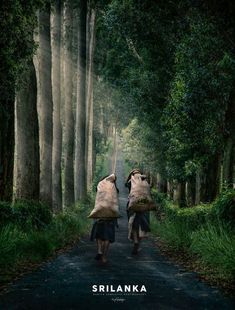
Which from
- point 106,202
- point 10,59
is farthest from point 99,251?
point 10,59

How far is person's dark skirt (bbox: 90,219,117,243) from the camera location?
464 inches

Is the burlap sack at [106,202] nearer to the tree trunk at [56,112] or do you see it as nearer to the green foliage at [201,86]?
the green foliage at [201,86]

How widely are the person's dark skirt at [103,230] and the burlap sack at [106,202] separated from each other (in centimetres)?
16

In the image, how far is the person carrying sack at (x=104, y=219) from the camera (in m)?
11.8

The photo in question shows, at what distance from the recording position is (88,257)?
488 inches

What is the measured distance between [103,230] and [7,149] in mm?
3078

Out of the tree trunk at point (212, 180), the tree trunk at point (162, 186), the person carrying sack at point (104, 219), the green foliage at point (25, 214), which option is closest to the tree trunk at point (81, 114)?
the tree trunk at point (162, 186)

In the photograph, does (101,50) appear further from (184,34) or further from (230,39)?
(230,39)

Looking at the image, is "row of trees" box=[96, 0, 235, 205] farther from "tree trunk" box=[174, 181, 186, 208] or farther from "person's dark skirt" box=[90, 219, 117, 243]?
"person's dark skirt" box=[90, 219, 117, 243]

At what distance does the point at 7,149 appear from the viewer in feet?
42.2

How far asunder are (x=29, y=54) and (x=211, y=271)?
6.23 meters

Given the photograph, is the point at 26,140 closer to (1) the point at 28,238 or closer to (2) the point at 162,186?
(1) the point at 28,238

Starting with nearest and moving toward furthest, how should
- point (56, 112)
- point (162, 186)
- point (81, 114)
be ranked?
point (56, 112) < point (81, 114) < point (162, 186)

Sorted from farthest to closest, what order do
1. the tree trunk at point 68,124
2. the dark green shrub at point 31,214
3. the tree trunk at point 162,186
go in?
1. the tree trunk at point 162,186
2. the tree trunk at point 68,124
3. the dark green shrub at point 31,214
